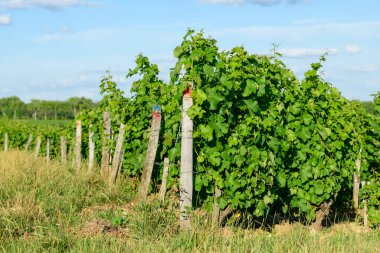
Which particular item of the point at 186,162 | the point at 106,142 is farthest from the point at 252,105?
the point at 106,142

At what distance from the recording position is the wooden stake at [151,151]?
8898 mm

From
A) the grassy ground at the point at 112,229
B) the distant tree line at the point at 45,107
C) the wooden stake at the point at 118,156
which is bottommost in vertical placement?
the grassy ground at the point at 112,229

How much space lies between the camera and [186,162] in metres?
7.69

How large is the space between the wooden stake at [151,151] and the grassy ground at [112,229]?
35cm

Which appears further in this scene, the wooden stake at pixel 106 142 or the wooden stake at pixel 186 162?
the wooden stake at pixel 106 142

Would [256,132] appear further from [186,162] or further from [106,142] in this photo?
[106,142]

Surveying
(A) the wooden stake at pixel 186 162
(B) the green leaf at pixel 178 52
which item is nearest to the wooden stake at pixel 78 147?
(A) the wooden stake at pixel 186 162

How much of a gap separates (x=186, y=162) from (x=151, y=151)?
1415 mm

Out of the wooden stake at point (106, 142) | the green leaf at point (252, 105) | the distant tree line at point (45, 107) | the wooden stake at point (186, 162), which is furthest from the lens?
the distant tree line at point (45, 107)

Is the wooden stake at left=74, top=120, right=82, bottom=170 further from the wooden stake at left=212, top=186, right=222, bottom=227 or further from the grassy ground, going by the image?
the wooden stake at left=212, top=186, right=222, bottom=227

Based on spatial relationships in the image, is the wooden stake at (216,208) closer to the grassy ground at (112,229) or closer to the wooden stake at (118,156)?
the grassy ground at (112,229)

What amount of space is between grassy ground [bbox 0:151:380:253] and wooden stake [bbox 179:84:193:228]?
0.16 meters

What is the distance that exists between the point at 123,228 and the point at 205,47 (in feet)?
9.11

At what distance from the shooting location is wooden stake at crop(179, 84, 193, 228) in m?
7.64
